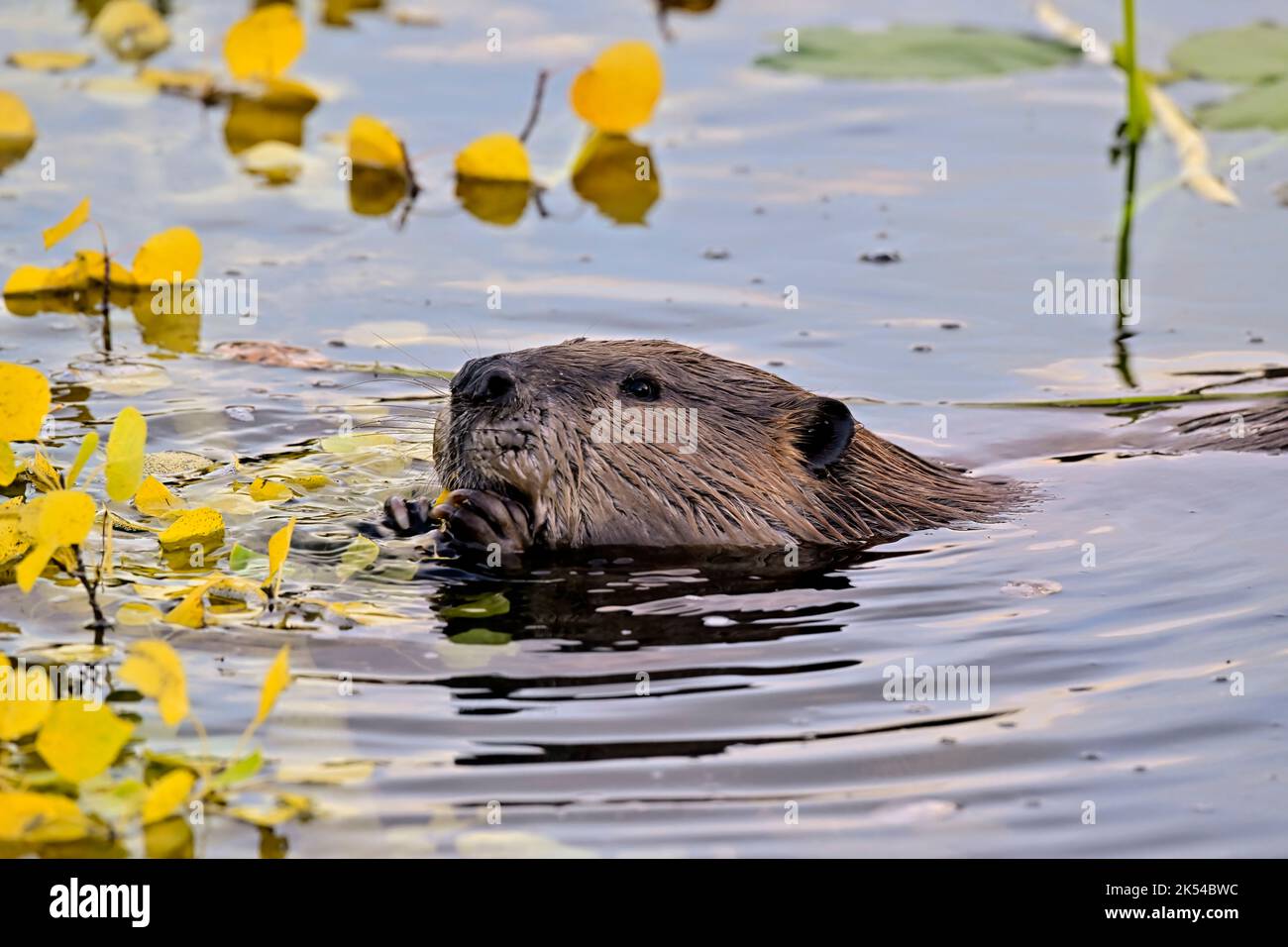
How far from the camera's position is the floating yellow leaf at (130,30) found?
11219mm

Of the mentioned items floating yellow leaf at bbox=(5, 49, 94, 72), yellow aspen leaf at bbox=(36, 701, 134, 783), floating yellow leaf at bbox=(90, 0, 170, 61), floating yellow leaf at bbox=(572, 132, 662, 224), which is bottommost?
yellow aspen leaf at bbox=(36, 701, 134, 783)

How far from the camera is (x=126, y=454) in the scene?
16.2 ft

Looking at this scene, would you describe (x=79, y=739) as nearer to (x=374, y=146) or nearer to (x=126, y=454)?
(x=126, y=454)

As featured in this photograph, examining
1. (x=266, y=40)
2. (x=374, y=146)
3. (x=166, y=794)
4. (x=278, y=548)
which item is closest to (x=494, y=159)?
(x=374, y=146)

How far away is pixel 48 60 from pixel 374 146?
245 centimetres

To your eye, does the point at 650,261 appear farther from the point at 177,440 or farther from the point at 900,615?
the point at 900,615

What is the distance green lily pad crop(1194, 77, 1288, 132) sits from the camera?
9.43 meters

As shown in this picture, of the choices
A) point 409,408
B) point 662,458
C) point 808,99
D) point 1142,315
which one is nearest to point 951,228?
point 1142,315

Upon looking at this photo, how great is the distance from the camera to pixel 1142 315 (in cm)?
855

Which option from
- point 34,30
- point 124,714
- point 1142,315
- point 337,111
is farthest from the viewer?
point 34,30

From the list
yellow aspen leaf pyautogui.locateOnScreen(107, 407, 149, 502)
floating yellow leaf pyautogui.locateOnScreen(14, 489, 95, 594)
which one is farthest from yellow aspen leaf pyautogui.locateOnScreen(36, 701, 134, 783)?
yellow aspen leaf pyautogui.locateOnScreen(107, 407, 149, 502)

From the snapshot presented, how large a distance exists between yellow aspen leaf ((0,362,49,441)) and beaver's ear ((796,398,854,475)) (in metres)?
2.21

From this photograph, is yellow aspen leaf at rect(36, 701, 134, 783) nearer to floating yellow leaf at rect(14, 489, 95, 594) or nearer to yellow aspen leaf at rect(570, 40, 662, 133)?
floating yellow leaf at rect(14, 489, 95, 594)

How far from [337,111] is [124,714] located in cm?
645
